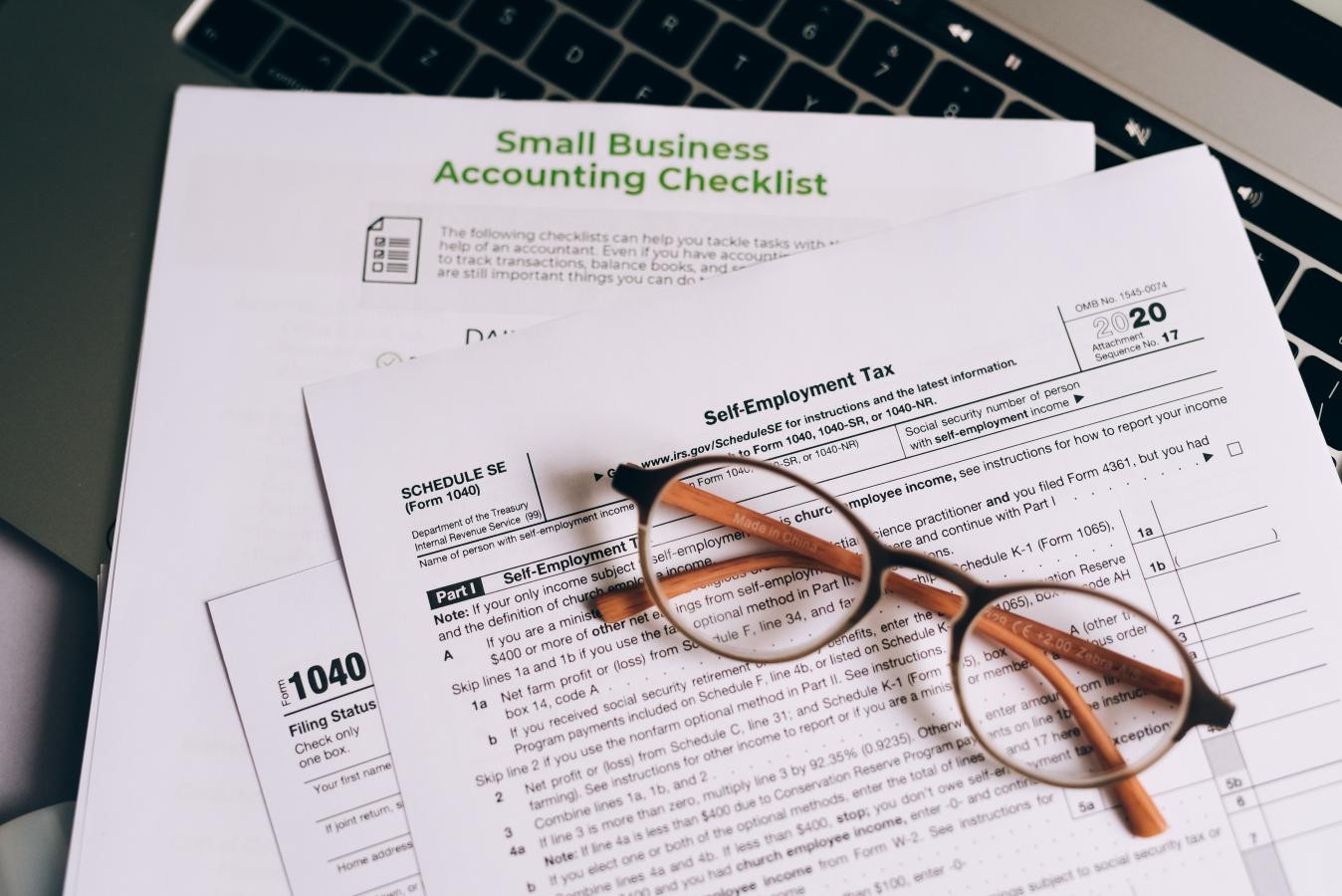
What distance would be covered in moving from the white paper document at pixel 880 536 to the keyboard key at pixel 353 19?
203 mm

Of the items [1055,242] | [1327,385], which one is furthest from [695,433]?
[1327,385]

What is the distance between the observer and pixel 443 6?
558 millimetres

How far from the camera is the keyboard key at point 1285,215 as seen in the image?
0.51 metres

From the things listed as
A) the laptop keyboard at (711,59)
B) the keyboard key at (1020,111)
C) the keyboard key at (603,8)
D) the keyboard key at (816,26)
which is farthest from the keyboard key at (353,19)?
the keyboard key at (1020,111)

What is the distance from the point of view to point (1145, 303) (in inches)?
20.5

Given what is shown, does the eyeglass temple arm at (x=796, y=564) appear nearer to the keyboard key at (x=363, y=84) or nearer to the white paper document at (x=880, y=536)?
the white paper document at (x=880, y=536)

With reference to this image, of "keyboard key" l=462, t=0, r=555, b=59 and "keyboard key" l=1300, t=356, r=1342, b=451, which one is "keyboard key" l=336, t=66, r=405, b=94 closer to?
"keyboard key" l=462, t=0, r=555, b=59

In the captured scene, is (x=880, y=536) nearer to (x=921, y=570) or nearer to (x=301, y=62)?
(x=921, y=570)

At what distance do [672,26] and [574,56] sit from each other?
0.06 meters

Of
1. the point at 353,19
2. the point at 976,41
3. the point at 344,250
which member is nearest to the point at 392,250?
the point at 344,250

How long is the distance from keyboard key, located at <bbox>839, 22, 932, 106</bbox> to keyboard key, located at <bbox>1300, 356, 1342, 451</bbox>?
0.27 metres

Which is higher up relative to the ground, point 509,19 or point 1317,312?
point 509,19

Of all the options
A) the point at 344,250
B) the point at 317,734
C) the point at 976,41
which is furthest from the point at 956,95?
the point at 317,734

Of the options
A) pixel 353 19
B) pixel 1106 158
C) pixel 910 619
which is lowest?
pixel 910 619
